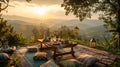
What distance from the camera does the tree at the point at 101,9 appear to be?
54.6 ft

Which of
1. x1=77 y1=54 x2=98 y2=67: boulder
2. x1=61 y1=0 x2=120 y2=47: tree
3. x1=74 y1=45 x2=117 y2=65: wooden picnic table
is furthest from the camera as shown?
x1=61 y1=0 x2=120 y2=47: tree

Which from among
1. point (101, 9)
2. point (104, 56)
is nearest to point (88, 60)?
point (104, 56)

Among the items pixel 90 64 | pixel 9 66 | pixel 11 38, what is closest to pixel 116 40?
pixel 90 64

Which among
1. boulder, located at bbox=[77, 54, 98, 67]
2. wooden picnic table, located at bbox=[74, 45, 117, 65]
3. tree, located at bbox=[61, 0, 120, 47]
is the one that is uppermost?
tree, located at bbox=[61, 0, 120, 47]

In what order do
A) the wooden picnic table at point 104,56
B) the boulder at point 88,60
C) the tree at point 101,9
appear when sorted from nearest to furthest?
1. the boulder at point 88,60
2. the wooden picnic table at point 104,56
3. the tree at point 101,9

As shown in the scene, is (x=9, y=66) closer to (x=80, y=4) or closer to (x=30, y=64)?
(x=30, y=64)

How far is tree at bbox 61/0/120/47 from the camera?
1664cm

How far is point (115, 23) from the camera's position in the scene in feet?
54.7

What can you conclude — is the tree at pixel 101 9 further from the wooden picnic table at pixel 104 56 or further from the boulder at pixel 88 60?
the boulder at pixel 88 60

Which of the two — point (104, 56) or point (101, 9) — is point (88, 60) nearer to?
point (104, 56)

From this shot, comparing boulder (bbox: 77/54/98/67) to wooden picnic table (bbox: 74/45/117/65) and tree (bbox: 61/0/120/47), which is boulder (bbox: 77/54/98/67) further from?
tree (bbox: 61/0/120/47)

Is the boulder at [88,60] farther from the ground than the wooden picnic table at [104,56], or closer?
farther from the ground

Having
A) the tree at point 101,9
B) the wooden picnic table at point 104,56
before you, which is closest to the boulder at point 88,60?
the wooden picnic table at point 104,56

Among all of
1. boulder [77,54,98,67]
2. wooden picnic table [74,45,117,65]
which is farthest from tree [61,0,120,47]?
boulder [77,54,98,67]
